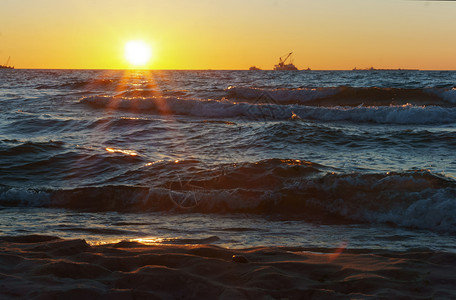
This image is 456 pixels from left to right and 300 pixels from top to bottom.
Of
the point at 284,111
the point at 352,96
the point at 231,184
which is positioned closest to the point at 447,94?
the point at 352,96

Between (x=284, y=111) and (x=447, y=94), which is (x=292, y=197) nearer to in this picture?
(x=284, y=111)

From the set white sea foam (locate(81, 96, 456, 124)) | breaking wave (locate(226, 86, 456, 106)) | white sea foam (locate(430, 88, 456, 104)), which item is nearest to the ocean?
white sea foam (locate(81, 96, 456, 124))

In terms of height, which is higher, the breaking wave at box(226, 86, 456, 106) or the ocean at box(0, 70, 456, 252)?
the breaking wave at box(226, 86, 456, 106)

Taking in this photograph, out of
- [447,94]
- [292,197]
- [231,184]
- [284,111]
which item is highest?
[447,94]

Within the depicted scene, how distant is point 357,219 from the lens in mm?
5977

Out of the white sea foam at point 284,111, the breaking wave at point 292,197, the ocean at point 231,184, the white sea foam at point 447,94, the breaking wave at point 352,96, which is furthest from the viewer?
the breaking wave at point 352,96

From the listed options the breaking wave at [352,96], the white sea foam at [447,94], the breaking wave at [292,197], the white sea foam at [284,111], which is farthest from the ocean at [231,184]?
the breaking wave at [352,96]

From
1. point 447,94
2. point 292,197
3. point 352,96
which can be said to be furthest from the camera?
point 352,96

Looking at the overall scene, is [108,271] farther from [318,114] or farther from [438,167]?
[318,114]

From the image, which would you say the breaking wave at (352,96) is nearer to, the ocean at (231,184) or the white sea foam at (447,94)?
the white sea foam at (447,94)

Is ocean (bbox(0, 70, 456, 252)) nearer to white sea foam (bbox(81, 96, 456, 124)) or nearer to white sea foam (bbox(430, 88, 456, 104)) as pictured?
white sea foam (bbox(81, 96, 456, 124))

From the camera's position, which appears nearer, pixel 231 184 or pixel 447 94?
pixel 231 184

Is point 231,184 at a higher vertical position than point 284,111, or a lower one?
lower

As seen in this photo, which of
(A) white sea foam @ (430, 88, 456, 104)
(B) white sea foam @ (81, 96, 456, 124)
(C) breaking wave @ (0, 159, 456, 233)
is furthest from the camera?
(A) white sea foam @ (430, 88, 456, 104)
